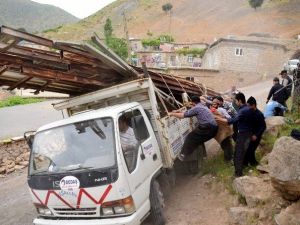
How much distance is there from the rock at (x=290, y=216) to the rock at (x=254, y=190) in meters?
0.65

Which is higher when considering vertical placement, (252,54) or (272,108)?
(272,108)

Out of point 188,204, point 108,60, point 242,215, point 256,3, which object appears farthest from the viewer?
point 256,3

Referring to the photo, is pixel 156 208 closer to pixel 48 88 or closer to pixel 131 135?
pixel 131 135

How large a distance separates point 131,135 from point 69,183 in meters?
1.23

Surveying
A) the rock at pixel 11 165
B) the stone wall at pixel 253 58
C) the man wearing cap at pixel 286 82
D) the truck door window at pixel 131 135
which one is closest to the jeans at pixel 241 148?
the truck door window at pixel 131 135

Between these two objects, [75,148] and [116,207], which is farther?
[75,148]

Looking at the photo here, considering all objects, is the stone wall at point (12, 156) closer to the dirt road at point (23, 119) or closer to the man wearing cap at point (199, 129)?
the dirt road at point (23, 119)

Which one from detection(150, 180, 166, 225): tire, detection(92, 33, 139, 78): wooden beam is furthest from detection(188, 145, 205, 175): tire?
detection(150, 180, 166, 225): tire

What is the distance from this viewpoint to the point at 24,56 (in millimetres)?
6055

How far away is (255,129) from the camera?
23.6ft

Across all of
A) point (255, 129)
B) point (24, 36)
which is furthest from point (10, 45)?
point (255, 129)

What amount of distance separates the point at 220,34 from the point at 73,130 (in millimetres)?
65935

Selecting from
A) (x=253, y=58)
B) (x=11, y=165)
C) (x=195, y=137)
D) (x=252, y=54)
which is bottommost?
(x=11, y=165)

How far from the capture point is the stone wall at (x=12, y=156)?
470 inches
